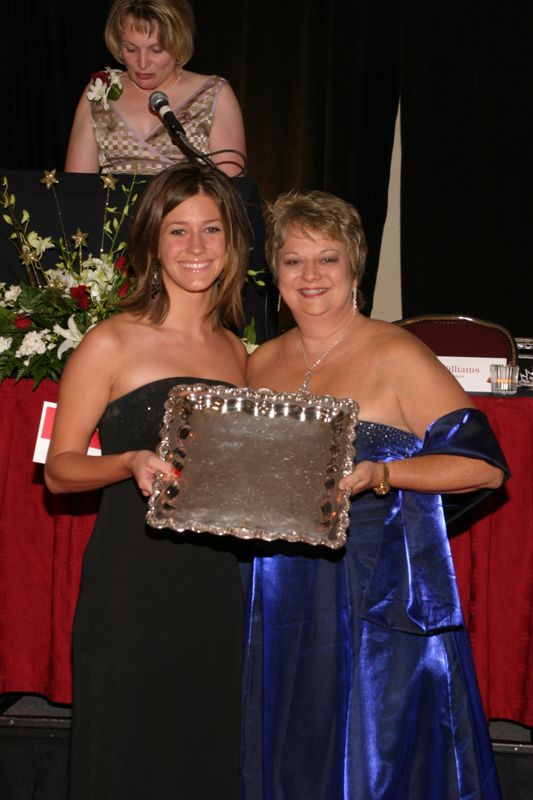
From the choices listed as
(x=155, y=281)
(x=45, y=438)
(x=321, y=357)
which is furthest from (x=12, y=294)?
(x=321, y=357)

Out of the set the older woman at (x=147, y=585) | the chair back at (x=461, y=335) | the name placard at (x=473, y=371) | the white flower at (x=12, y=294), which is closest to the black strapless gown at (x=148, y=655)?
the older woman at (x=147, y=585)

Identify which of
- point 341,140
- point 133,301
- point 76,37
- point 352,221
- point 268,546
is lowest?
point 268,546

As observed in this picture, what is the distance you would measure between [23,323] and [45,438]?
32 centimetres

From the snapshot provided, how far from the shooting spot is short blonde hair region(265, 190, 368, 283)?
7.63ft

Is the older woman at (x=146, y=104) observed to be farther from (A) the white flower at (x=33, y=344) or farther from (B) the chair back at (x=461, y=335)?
(B) the chair back at (x=461, y=335)

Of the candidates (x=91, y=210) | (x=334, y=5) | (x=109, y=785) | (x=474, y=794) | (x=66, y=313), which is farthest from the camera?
(x=334, y=5)

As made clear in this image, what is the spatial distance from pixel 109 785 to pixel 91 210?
1.59 metres

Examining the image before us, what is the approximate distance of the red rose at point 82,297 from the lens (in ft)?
8.42

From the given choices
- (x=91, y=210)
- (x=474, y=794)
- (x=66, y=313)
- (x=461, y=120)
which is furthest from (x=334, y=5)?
(x=474, y=794)

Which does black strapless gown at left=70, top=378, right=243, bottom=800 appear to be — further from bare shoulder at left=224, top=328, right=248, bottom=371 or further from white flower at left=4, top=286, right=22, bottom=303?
white flower at left=4, top=286, right=22, bottom=303

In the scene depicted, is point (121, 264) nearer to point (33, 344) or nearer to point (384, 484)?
point (33, 344)

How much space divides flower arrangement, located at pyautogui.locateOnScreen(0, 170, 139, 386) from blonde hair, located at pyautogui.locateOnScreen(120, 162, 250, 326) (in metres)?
0.30

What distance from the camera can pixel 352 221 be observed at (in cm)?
235

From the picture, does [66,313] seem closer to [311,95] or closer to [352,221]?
[352,221]
